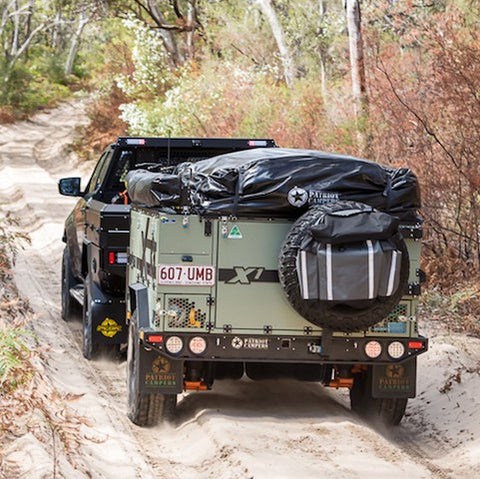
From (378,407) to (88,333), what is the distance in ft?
11.7

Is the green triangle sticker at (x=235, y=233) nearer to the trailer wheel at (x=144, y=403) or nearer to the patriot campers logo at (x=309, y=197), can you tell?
the patriot campers logo at (x=309, y=197)

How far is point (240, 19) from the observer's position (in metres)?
36.6

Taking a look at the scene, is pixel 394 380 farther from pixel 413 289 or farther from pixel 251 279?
pixel 251 279

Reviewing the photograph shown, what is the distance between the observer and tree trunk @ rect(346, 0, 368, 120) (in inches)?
720

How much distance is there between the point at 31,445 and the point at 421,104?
9.95m

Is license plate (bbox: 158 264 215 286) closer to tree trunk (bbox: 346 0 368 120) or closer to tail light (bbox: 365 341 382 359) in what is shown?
tail light (bbox: 365 341 382 359)

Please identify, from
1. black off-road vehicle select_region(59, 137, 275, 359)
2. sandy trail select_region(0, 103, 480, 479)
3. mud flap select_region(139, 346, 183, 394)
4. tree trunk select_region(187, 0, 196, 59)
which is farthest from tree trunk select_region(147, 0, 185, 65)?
mud flap select_region(139, 346, 183, 394)

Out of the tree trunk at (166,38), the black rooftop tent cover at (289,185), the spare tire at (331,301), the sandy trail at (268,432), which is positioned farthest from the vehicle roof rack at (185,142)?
the tree trunk at (166,38)

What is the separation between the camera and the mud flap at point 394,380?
8547 millimetres

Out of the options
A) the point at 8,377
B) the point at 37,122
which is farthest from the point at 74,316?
the point at 37,122

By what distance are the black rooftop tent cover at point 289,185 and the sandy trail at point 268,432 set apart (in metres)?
1.65

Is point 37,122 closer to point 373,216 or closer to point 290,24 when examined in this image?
point 290,24

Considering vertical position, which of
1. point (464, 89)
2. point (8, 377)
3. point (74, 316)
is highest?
point (464, 89)

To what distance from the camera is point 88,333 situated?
11.2 m
